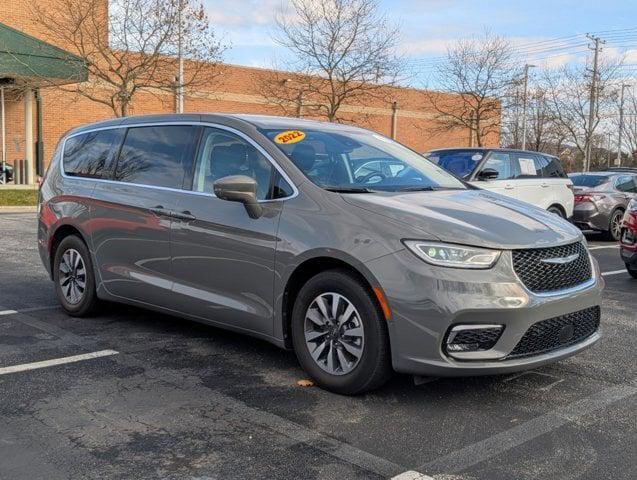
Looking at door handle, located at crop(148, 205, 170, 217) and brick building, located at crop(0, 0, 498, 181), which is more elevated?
brick building, located at crop(0, 0, 498, 181)

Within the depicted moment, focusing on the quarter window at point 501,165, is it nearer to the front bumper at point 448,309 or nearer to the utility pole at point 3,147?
the front bumper at point 448,309

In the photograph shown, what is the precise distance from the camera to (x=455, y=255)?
3.87m

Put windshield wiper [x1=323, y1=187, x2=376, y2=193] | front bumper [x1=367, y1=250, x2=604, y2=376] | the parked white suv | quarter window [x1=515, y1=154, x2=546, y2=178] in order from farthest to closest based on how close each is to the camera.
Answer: quarter window [x1=515, y1=154, x2=546, y2=178], the parked white suv, windshield wiper [x1=323, y1=187, x2=376, y2=193], front bumper [x1=367, y1=250, x2=604, y2=376]

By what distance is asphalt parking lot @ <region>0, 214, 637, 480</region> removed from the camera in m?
3.31

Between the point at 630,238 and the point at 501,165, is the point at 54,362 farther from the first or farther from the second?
the point at 501,165

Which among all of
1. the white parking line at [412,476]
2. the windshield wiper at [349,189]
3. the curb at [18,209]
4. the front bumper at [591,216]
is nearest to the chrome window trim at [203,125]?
the windshield wiper at [349,189]

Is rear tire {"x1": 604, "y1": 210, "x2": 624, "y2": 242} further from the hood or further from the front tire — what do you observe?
the front tire

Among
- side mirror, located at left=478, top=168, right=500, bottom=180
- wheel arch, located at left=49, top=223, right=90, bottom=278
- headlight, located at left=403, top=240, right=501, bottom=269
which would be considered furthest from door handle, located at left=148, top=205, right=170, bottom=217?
side mirror, located at left=478, top=168, right=500, bottom=180

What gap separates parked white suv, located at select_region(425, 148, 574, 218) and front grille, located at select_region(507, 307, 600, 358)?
6.62 metres

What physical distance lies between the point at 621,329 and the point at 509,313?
2903mm

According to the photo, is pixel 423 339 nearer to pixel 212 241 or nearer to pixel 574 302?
pixel 574 302

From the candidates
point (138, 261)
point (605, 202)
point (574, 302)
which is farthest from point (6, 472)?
point (605, 202)

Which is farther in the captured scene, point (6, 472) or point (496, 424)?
point (496, 424)

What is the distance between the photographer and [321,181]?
458 centimetres
